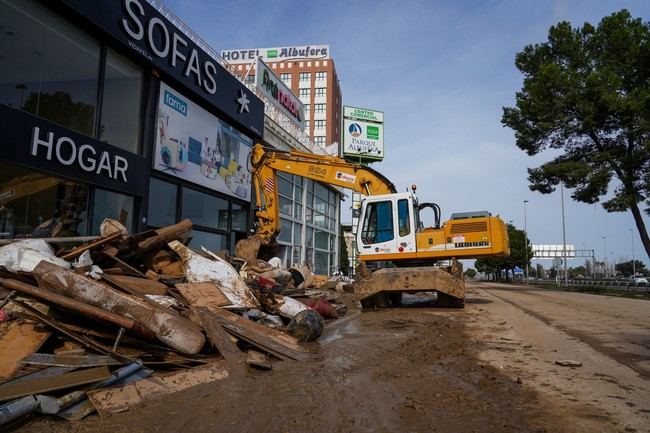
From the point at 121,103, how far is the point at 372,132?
3354cm

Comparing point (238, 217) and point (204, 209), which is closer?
point (204, 209)

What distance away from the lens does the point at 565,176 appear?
24.6 metres

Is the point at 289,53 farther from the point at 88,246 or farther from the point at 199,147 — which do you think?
the point at 88,246

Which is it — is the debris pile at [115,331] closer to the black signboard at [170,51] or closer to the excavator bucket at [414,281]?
the excavator bucket at [414,281]

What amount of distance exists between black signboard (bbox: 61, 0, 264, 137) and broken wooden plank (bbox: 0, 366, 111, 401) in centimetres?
964

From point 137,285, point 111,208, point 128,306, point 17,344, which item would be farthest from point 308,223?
point 17,344

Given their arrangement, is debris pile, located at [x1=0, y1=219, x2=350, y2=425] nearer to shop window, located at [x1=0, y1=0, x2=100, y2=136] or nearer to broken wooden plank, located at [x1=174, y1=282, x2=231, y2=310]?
broken wooden plank, located at [x1=174, y1=282, x2=231, y2=310]

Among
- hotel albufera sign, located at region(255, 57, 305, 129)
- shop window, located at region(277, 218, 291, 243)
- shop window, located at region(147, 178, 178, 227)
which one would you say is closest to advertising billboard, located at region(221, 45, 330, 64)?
hotel albufera sign, located at region(255, 57, 305, 129)

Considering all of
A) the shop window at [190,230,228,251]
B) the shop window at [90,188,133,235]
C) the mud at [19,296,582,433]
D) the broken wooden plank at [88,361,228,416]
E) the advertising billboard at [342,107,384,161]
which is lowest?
the mud at [19,296,582,433]

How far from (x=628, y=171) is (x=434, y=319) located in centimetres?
2024

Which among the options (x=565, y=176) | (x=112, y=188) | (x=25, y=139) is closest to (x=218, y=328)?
(x=25, y=139)

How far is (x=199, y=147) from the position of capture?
1570 centimetres

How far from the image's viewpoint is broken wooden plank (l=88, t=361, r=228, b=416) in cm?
335

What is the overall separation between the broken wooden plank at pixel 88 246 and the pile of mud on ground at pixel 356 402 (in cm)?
401
